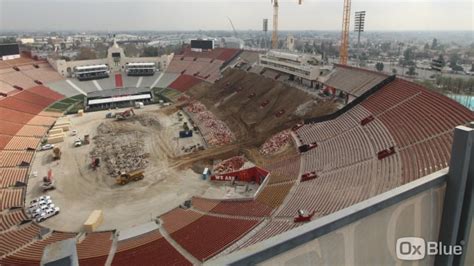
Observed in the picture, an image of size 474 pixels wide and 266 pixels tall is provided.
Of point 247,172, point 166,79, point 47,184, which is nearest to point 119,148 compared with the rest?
point 47,184

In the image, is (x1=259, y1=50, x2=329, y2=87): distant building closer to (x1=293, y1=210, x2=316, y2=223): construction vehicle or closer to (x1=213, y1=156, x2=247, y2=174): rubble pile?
(x1=213, y1=156, x2=247, y2=174): rubble pile

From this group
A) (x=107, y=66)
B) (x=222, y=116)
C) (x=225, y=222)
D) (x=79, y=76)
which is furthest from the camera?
(x=107, y=66)

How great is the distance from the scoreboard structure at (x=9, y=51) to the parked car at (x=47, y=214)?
193 ft

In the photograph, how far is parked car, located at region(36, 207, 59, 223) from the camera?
2588cm

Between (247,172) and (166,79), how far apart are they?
53.5m

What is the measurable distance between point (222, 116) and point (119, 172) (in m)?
20.8

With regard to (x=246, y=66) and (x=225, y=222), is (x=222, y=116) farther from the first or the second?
(x=225, y=222)

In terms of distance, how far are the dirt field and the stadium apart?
0.60ft

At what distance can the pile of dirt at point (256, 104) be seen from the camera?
4081 cm

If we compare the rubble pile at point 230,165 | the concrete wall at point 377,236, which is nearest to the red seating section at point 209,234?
the rubble pile at point 230,165

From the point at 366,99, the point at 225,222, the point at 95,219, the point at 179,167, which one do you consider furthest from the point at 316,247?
the point at 366,99

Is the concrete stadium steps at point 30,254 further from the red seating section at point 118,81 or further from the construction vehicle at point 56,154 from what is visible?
the red seating section at point 118,81

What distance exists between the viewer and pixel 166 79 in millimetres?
78062

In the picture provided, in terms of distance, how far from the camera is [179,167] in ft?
114
